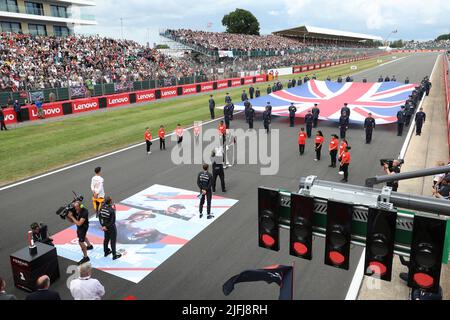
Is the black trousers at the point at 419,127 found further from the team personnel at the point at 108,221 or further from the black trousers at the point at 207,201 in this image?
the team personnel at the point at 108,221

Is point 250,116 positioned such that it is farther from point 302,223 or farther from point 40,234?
point 302,223

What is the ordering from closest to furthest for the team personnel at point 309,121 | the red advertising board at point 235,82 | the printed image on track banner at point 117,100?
the team personnel at point 309,121, the printed image on track banner at point 117,100, the red advertising board at point 235,82

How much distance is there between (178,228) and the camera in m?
10.3

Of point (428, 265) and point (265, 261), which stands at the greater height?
point (428, 265)

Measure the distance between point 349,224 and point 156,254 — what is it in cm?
602

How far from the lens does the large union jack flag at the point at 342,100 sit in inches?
939

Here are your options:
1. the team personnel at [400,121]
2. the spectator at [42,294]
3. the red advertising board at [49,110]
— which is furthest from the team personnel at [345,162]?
the red advertising board at [49,110]

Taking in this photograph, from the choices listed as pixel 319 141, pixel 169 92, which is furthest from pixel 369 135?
pixel 169 92

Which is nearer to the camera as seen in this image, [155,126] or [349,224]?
[349,224]

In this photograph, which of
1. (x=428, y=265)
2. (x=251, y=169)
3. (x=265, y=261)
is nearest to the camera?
(x=428, y=265)

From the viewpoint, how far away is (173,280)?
7.91m
